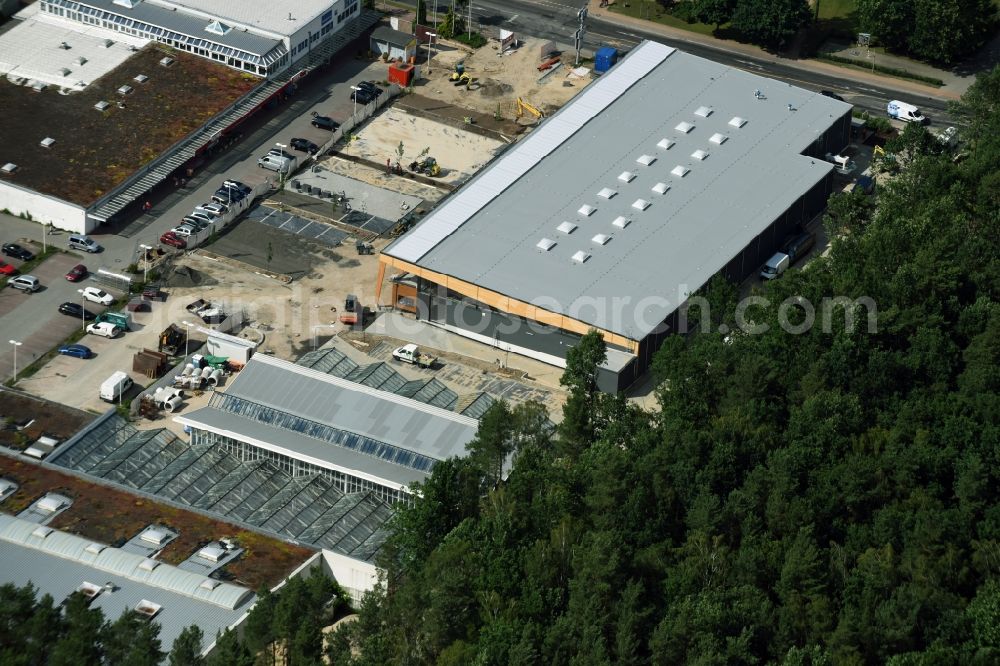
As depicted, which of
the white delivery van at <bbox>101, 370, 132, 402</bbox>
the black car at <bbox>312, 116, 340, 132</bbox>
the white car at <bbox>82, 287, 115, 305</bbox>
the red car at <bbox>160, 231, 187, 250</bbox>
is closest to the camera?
the white delivery van at <bbox>101, 370, 132, 402</bbox>

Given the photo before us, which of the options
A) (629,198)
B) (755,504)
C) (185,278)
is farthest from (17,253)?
(755,504)

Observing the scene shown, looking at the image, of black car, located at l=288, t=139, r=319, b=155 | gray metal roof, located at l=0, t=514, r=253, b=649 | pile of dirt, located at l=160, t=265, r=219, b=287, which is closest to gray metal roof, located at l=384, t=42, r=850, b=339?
pile of dirt, located at l=160, t=265, r=219, b=287

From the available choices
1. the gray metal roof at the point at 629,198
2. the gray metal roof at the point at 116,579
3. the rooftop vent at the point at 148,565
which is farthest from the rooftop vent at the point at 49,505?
the gray metal roof at the point at 629,198

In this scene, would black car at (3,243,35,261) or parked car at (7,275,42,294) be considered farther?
black car at (3,243,35,261)

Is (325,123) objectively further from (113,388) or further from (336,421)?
(336,421)

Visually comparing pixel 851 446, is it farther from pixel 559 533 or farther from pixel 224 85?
pixel 224 85

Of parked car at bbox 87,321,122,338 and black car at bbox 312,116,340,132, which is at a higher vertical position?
black car at bbox 312,116,340,132

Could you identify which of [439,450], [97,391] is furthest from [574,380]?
[97,391]

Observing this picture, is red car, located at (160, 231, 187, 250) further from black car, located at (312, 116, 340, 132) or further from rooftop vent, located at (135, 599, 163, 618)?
rooftop vent, located at (135, 599, 163, 618)
